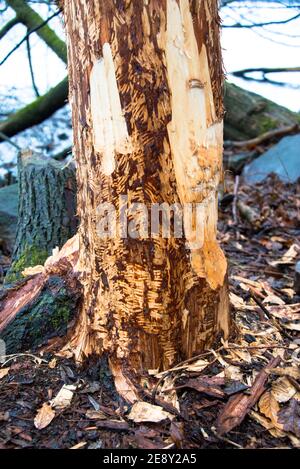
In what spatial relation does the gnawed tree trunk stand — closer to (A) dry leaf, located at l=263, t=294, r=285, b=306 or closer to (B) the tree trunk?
(B) the tree trunk

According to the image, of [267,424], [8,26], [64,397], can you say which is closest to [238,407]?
[267,424]

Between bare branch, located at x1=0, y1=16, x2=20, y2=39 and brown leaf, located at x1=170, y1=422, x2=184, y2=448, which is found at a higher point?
bare branch, located at x1=0, y1=16, x2=20, y2=39

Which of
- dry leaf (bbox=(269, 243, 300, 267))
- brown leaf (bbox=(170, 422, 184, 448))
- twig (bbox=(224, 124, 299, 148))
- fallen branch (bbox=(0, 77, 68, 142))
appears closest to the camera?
brown leaf (bbox=(170, 422, 184, 448))

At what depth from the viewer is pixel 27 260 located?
2682mm

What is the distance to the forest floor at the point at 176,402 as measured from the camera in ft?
4.66

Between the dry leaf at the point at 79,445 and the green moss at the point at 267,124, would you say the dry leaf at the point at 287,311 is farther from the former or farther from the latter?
the green moss at the point at 267,124

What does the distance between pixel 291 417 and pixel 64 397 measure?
83 centimetres

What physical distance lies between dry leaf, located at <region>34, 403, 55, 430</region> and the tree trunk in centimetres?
28

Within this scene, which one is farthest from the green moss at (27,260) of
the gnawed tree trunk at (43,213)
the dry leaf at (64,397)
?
the dry leaf at (64,397)

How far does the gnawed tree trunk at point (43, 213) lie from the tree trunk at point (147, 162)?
1032mm

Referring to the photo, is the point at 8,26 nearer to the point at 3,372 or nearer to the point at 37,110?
the point at 37,110

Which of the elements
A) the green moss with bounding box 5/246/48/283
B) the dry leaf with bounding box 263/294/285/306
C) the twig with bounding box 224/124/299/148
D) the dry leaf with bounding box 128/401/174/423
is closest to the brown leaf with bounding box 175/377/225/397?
the dry leaf with bounding box 128/401/174/423

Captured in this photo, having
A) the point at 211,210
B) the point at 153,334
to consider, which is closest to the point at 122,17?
the point at 211,210

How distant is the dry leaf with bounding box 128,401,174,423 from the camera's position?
1.46 metres
